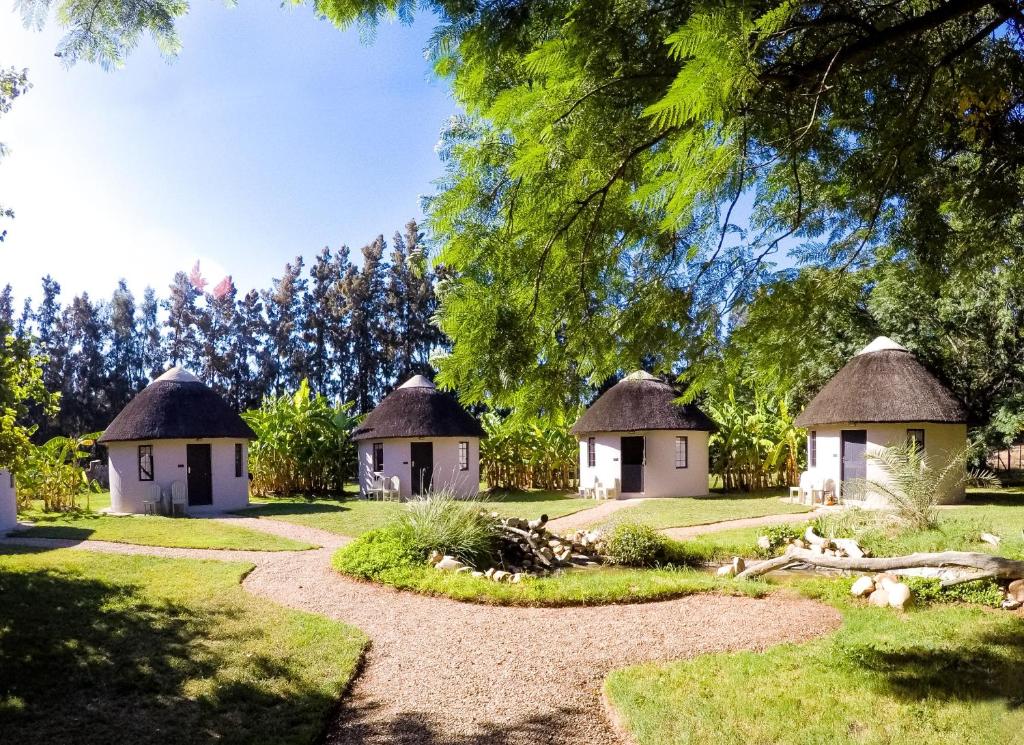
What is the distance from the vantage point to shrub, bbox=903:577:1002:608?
8.55 metres

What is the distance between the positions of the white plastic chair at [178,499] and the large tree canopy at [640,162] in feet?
57.1

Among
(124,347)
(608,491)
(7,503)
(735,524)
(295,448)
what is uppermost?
(124,347)

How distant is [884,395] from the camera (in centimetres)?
2095

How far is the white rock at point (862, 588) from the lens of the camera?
900 centimetres

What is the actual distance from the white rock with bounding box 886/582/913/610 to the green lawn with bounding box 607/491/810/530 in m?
A: 7.12

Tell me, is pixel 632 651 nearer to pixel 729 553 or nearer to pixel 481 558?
pixel 481 558

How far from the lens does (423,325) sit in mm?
47125

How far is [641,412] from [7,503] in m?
17.8

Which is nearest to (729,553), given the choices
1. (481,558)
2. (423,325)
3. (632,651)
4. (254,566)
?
(481,558)

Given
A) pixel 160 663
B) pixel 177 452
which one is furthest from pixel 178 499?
pixel 160 663

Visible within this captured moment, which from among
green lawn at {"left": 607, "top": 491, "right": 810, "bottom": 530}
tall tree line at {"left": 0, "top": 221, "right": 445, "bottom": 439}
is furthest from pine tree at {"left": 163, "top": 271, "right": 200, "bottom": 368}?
green lawn at {"left": 607, "top": 491, "right": 810, "bottom": 530}

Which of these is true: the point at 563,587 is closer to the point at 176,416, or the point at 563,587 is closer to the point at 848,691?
the point at 848,691

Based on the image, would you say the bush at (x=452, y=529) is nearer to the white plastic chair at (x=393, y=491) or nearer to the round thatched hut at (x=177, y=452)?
the round thatched hut at (x=177, y=452)

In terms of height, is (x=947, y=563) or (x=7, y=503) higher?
(x=947, y=563)
